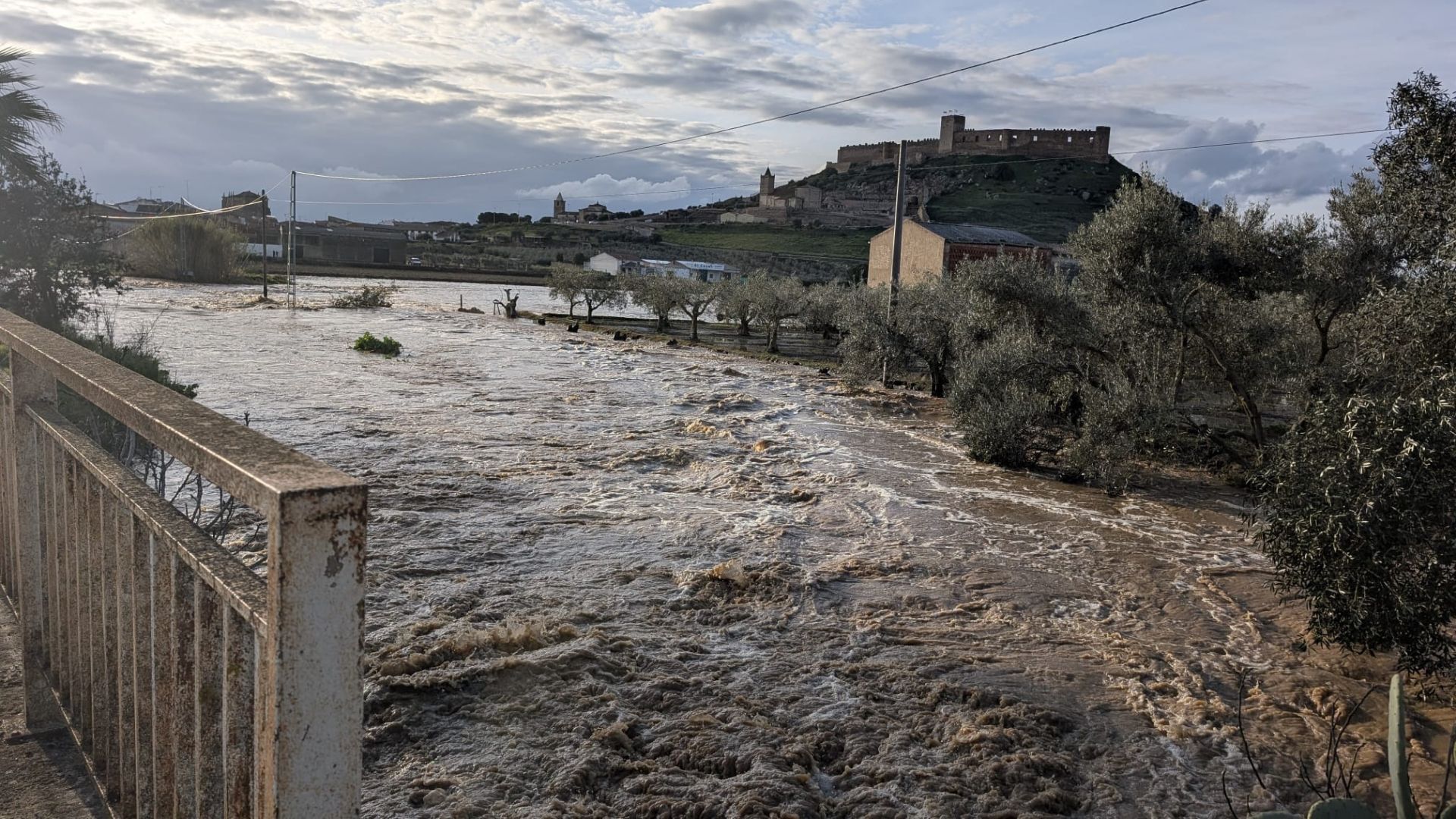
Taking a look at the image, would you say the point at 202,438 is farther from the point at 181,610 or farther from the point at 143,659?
the point at 143,659

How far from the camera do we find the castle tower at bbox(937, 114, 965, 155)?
15400 centimetres

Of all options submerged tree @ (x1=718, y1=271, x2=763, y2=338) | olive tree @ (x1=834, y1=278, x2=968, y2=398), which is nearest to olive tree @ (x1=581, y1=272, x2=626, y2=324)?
submerged tree @ (x1=718, y1=271, x2=763, y2=338)

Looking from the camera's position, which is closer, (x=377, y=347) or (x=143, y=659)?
(x=143, y=659)

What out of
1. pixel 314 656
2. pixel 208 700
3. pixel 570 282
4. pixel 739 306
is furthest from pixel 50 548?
pixel 570 282

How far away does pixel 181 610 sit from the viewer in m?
2.09

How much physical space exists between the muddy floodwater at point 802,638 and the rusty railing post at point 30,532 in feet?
6.89

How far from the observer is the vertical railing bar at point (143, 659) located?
232 cm

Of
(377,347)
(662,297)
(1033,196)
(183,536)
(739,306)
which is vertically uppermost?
(1033,196)

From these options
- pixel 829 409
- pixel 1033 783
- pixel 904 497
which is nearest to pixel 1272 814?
pixel 1033 783

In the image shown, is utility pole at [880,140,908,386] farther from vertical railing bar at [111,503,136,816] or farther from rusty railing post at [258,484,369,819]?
rusty railing post at [258,484,369,819]

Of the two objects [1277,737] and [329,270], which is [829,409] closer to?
[1277,737]

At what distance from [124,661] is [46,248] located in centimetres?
1638

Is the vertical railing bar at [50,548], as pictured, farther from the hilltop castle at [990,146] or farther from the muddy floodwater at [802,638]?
the hilltop castle at [990,146]

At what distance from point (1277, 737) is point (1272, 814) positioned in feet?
16.1
